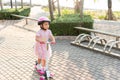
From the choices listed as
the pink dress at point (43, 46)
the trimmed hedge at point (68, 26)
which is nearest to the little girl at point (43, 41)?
the pink dress at point (43, 46)

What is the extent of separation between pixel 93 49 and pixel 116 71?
2268 mm

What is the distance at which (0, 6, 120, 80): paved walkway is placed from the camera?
7.48 metres

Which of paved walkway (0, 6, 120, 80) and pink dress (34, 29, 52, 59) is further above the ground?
pink dress (34, 29, 52, 59)

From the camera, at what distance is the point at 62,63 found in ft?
28.4

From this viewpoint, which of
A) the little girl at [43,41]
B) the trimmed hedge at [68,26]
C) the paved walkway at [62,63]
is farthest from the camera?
the trimmed hedge at [68,26]

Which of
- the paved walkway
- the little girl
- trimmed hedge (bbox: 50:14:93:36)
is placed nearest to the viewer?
the little girl

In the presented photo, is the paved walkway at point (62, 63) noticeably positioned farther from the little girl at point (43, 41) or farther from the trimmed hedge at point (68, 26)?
the little girl at point (43, 41)

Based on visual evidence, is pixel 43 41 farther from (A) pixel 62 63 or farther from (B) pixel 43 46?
(A) pixel 62 63

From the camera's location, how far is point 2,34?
46.3 ft

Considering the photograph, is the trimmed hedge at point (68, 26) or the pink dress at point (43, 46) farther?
the trimmed hedge at point (68, 26)

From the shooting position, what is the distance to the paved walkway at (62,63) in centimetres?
748

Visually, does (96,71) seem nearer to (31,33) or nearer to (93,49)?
(93,49)

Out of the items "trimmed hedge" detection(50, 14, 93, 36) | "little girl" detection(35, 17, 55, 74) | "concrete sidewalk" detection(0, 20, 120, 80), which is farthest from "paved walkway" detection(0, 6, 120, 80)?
"little girl" detection(35, 17, 55, 74)

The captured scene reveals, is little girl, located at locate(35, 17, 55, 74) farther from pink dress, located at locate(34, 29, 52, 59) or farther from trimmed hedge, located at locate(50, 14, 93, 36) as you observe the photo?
trimmed hedge, located at locate(50, 14, 93, 36)
